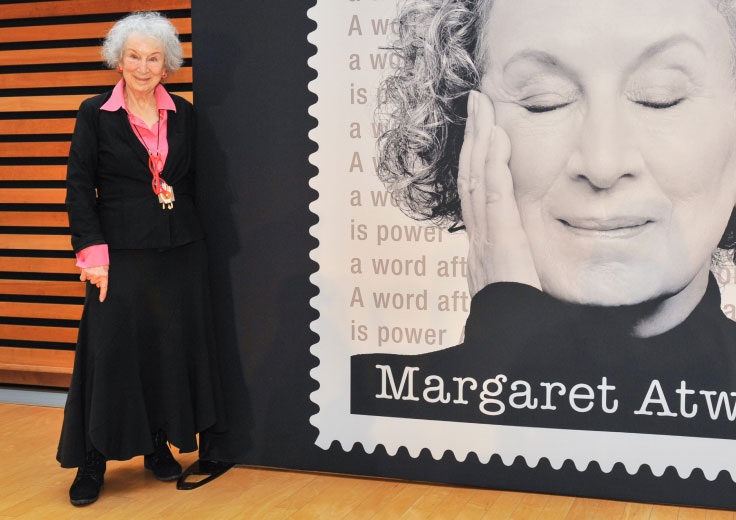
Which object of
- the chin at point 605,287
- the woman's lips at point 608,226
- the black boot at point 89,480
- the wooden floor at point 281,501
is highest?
the woman's lips at point 608,226

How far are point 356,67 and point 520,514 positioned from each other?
1.75 m

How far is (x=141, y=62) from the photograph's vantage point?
318 centimetres

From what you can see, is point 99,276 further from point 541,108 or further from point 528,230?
point 541,108

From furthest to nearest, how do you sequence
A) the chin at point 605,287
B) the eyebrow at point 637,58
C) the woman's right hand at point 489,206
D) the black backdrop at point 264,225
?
the black backdrop at point 264,225
the woman's right hand at point 489,206
the chin at point 605,287
the eyebrow at point 637,58

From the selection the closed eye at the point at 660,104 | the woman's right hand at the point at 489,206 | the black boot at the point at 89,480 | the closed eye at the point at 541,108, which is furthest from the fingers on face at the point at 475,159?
the black boot at the point at 89,480

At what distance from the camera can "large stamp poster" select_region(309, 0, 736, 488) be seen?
9.70 ft

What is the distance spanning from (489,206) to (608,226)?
1.42 feet

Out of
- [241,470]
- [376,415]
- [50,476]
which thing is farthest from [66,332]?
[376,415]

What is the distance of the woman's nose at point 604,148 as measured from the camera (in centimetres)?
298

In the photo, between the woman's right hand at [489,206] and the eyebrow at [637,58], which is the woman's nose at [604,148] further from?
the woman's right hand at [489,206]

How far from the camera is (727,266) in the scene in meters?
2.95

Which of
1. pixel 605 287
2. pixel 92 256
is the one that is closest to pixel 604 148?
pixel 605 287

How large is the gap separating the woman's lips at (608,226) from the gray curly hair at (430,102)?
42 centimetres

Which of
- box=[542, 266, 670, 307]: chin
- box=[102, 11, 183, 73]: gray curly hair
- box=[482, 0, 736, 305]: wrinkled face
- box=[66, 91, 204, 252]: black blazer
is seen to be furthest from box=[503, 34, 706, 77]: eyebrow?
box=[66, 91, 204, 252]: black blazer
